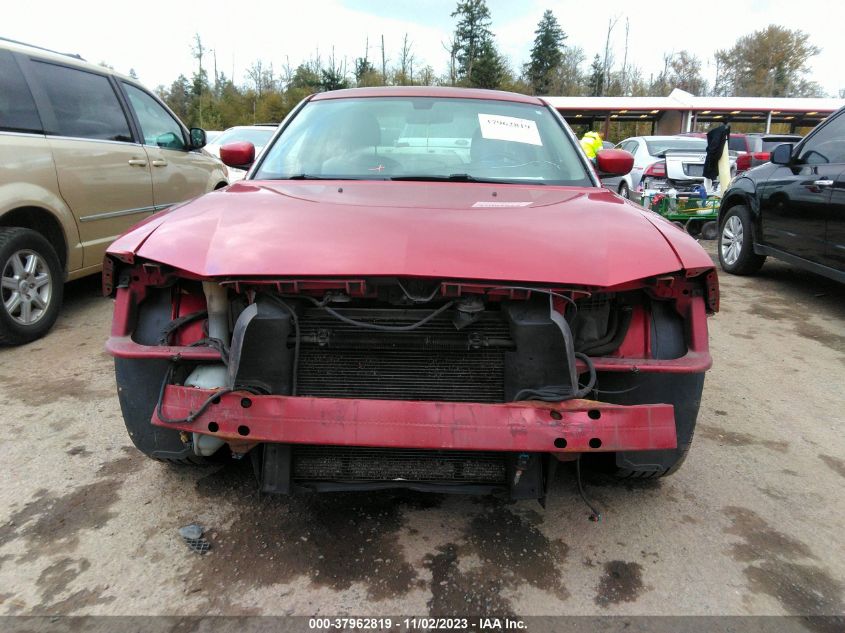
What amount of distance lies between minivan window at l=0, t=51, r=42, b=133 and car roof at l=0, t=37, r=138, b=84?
13 centimetres

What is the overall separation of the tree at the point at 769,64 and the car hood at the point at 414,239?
5372 cm

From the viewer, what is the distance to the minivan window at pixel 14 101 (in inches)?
159

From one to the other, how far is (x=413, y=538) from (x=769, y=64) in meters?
57.6

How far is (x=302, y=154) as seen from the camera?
3.04 m

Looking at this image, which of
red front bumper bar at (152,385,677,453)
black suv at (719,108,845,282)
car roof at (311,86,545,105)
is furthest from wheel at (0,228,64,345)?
black suv at (719,108,845,282)

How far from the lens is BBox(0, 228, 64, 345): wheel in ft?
13.2

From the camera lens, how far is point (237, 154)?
340 cm

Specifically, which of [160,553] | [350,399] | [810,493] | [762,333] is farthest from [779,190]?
[160,553]

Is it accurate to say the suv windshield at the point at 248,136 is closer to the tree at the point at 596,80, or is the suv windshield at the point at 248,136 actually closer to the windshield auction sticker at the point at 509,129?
the windshield auction sticker at the point at 509,129

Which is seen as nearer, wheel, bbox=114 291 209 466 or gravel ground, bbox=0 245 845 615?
gravel ground, bbox=0 245 845 615

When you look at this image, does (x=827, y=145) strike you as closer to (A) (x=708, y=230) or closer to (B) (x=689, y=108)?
(A) (x=708, y=230)

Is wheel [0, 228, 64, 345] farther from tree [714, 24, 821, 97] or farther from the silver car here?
tree [714, 24, 821, 97]

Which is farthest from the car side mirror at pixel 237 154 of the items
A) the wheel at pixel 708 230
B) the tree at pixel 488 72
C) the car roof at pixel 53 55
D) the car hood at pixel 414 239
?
the tree at pixel 488 72

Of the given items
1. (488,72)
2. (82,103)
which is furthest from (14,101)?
(488,72)
